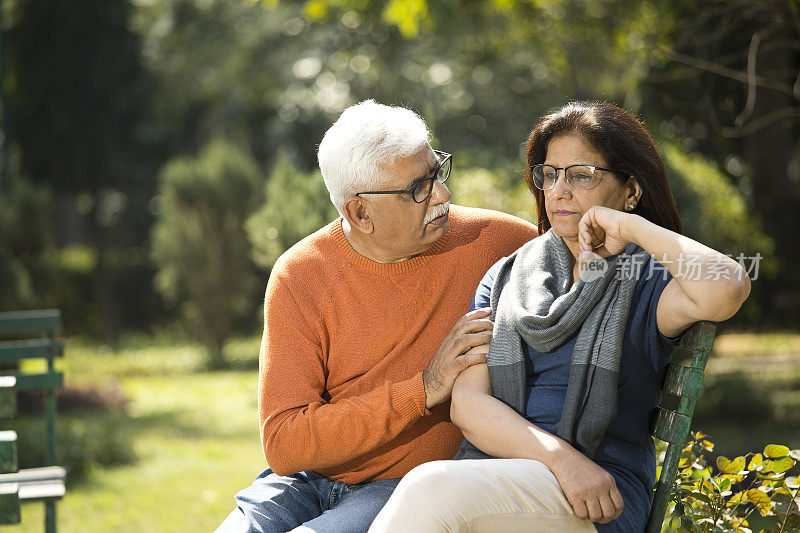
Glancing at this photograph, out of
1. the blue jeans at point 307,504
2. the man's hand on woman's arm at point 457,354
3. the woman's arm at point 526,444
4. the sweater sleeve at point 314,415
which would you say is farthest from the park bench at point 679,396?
the blue jeans at point 307,504

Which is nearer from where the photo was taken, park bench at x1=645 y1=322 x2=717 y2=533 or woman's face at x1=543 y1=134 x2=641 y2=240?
park bench at x1=645 y1=322 x2=717 y2=533

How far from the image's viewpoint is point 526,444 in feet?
8.08

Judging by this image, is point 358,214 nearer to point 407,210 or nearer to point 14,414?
point 407,210

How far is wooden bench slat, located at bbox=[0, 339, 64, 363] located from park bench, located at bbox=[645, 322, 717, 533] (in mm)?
3283

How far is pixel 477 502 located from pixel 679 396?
66 centimetres

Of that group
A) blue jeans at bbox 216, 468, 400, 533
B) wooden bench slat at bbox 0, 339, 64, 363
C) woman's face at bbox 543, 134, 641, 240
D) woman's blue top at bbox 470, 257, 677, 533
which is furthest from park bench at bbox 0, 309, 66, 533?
woman's face at bbox 543, 134, 641, 240

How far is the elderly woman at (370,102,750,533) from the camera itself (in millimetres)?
2283

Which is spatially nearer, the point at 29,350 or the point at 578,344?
the point at 578,344

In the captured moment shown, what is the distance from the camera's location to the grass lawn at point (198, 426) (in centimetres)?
618

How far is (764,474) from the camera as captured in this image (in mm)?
2865

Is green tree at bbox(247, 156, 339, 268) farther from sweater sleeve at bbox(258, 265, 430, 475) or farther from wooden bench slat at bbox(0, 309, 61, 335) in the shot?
sweater sleeve at bbox(258, 265, 430, 475)

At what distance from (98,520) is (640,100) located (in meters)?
7.95

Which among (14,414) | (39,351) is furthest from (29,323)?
(14,414)

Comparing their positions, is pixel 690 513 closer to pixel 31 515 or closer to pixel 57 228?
pixel 31 515
